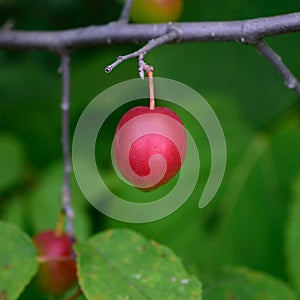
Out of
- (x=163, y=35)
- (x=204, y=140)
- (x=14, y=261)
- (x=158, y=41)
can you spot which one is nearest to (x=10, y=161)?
(x=204, y=140)

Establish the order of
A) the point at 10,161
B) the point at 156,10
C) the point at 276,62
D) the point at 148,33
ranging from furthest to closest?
the point at 10,161 < the point at 156,10 < the point at 148,33 < the point at 276,62

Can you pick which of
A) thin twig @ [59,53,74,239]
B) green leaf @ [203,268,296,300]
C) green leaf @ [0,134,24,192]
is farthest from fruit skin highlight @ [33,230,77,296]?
green leaf @ [0,134,24,192]

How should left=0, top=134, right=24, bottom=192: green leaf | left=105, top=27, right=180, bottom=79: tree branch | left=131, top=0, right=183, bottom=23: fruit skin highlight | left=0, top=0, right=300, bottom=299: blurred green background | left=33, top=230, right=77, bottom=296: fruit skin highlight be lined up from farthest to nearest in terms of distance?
1. left=0, top=134, right=24, bottom=192: green leaf
2. left=0, top=0, right=300, bottom=299: blurred green background
3. left=131, top=0, right=183, bottom=23: fruit skin highlight
4. left=33, top=230, right=77, bottom=296: fruit skin highlight
5. left=105, top=27, right=180, bottom=79: tree branch

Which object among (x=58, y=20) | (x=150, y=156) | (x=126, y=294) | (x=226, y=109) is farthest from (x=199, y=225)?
(x=58, y=20)

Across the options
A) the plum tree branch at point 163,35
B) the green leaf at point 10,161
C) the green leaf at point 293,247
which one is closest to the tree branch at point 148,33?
the plum tree branch at point 163,35

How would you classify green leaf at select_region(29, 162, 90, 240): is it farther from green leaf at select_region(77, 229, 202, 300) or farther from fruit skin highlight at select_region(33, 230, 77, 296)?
green leaf at select_region(77, 229, 202, 300)

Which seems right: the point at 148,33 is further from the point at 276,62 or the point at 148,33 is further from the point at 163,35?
→ the point at 276,62
